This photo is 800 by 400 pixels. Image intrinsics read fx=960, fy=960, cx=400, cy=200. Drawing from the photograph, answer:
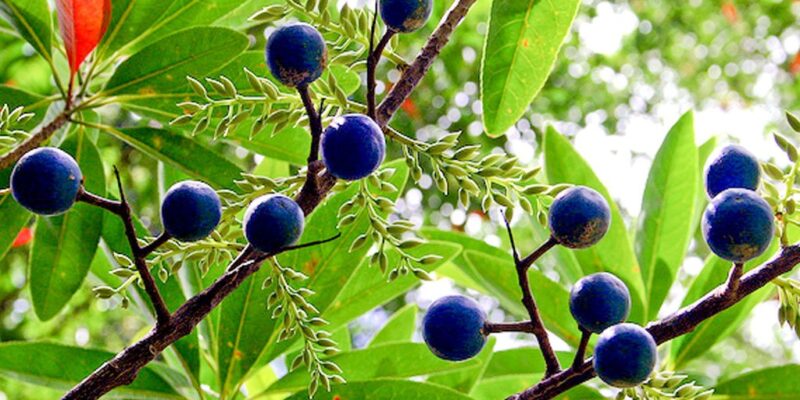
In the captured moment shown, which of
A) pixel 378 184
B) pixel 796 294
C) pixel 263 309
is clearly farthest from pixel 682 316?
pixel 263 309

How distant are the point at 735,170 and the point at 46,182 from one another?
78 centimetres

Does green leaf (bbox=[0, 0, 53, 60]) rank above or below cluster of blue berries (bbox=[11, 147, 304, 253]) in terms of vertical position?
above

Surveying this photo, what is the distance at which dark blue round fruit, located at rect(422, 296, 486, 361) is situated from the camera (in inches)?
43.6

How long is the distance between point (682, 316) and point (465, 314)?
0.79 ft

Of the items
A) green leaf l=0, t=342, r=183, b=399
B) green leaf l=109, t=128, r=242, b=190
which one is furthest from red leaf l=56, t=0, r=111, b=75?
green leaf l=0, t=342, r=183, b=399

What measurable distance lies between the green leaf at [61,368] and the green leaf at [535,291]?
2.10 feet

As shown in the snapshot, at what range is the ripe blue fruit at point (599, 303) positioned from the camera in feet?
3.58

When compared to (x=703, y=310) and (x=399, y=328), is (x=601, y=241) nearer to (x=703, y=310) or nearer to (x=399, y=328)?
(x=399, y=328)

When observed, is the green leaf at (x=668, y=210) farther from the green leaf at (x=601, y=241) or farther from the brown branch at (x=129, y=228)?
the brown branch at (x=129, y=228)

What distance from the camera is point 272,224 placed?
95 cm

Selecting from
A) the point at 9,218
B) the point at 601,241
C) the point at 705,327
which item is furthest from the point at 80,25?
the point at 705,327

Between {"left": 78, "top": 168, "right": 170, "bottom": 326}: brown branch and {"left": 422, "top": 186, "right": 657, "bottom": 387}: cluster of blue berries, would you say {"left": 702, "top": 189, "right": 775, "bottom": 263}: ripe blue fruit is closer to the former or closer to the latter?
{"left": 422, "top": 186, "right": 657, "bottom": 387}: cluster of blue berries

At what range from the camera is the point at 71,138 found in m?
1.98

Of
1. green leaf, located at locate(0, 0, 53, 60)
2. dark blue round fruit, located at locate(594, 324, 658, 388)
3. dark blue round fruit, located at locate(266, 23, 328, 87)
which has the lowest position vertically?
dark blue round fruit, located at locate(594, 324, 658, 388)
